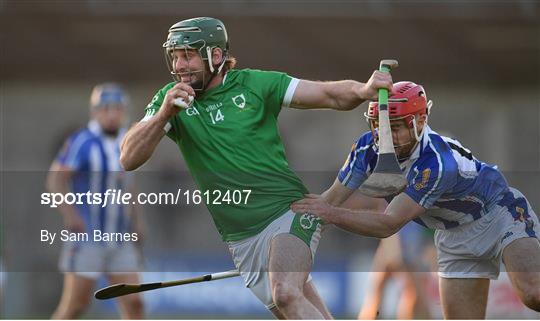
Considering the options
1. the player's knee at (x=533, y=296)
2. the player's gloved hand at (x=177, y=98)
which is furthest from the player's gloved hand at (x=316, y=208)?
the player's knee at (x=533, y=296)

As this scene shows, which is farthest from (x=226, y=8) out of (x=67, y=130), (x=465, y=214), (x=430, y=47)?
(x=465, y=214)

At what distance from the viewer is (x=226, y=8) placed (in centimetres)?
1045

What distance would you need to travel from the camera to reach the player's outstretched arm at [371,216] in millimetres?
4875

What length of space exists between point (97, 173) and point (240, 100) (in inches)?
88.3

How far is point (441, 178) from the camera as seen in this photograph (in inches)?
198

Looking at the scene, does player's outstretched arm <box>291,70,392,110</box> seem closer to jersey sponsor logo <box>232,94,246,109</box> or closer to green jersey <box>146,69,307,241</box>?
green jersey <box>146,69,307,241</box>

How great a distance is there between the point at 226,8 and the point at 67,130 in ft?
7.97

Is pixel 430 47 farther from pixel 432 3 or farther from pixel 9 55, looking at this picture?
pixel 9 55

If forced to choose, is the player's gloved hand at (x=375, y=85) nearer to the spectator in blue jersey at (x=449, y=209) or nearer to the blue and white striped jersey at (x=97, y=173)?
the spectator in blue jersey at (x=449, y=209)

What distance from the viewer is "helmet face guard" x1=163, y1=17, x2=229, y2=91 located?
4.96 meters

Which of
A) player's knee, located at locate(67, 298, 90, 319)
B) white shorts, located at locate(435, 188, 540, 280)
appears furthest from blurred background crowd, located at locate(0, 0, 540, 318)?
white shorts, located at locate(435, 188, 540, 280)

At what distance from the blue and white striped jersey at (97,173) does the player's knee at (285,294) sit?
263cm

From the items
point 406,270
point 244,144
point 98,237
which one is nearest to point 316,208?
point 244,144

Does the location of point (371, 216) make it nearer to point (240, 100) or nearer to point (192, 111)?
point (240, 100)
